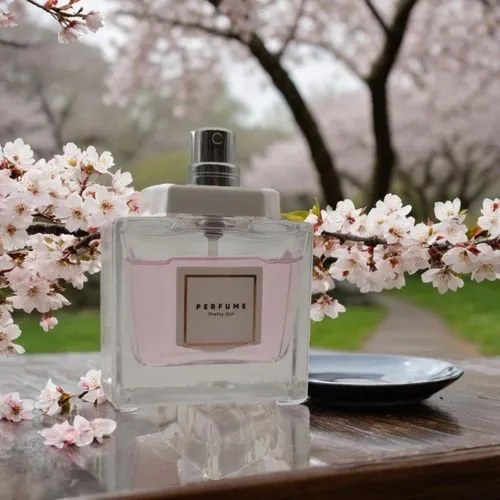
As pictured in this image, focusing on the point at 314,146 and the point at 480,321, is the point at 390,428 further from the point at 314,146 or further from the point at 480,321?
the point at 480,321

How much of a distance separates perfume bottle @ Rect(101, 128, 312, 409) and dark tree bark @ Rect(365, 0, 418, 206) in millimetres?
1437

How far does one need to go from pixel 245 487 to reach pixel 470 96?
11.5ft

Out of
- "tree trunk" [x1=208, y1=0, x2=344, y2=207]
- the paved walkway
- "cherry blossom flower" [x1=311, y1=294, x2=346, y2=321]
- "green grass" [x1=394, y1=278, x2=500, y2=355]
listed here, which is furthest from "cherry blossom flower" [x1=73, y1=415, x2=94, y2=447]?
"green grass" [x1=394, y1=278, x2=500, y2=355]

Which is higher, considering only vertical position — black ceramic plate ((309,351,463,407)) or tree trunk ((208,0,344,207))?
tree trunk ((208,0,344,207))

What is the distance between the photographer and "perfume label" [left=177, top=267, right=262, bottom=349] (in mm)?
577

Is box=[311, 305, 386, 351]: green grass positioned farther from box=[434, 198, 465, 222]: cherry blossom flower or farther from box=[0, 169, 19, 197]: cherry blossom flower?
box=[0, 169, 19, 197]: cherry blossom flower

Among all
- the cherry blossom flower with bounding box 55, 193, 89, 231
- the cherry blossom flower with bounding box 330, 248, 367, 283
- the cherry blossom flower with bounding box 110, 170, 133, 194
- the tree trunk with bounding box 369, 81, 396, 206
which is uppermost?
the tree trunk with bounding box 369, 81, 396, 206

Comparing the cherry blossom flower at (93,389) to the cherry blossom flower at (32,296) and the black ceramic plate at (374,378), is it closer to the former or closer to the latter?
the cherry blossom flower at (32,296)

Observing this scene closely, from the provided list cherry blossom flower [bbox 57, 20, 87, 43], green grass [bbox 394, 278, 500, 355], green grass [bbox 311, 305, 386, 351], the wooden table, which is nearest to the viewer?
the wooden table

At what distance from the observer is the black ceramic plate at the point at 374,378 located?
1.98 feet

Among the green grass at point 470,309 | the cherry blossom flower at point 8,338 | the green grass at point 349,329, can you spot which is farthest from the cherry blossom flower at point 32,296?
the green grass at point 470,309

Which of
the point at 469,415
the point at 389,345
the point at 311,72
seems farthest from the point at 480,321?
the point at 469,415

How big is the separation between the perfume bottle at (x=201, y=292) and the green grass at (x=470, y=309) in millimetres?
2535

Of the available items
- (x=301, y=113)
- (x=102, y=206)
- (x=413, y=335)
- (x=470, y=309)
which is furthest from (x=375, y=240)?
(x=470, y=309)
